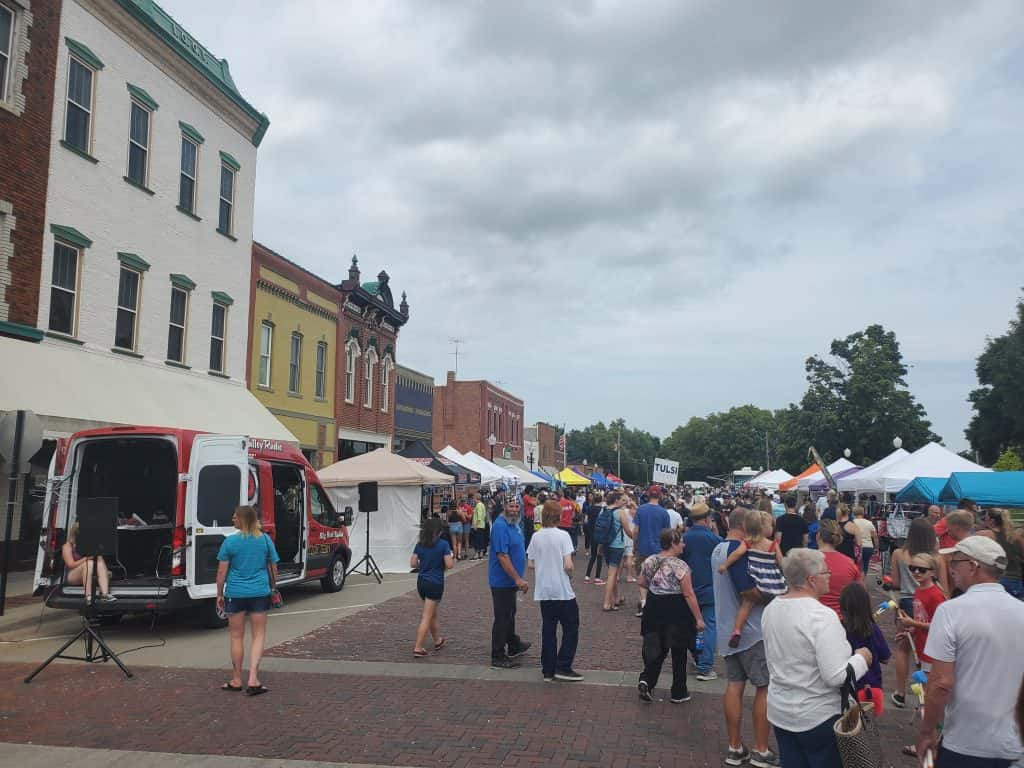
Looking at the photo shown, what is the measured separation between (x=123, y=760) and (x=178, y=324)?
50.4 feet

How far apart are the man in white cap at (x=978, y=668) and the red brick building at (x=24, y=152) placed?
1533 cm

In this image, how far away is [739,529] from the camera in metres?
6.80

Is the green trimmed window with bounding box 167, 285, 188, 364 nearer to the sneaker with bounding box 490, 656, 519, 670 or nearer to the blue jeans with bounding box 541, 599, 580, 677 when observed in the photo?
the sneaker with bounding box 490, 656, 519, 670

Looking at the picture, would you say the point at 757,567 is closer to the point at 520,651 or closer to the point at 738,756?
the point at 738,756

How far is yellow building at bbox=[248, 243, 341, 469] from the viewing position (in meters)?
23.7

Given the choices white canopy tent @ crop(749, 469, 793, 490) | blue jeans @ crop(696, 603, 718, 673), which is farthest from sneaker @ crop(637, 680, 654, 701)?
white canopy tent @ crop(749, 469, 793, 490)

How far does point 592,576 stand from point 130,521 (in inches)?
406

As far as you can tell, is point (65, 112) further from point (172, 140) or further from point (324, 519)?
point (324, 519)

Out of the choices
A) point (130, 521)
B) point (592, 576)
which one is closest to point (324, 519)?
point (130, 521)

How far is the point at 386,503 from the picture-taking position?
18.8 m

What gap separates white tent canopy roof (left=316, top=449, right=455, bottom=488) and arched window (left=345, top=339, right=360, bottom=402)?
10948mm

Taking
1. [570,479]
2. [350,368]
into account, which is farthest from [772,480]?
[350,368]

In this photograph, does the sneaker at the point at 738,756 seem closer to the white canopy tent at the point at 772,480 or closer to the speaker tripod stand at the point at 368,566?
the speaker tripod stand at the point at 368,566

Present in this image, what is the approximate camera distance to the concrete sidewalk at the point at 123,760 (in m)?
5.73
